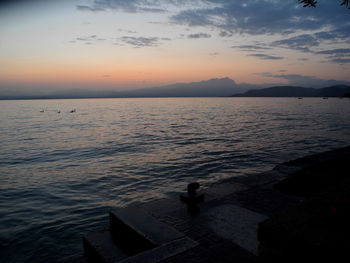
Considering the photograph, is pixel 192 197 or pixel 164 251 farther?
pixel 192 197

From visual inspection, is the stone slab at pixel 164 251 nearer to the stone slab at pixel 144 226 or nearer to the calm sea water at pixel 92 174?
the stone slab at pixel 144 226

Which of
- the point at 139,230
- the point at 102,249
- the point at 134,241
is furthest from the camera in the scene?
the point at 102,249

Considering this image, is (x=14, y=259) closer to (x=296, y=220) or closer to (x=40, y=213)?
(x=40, y=213)

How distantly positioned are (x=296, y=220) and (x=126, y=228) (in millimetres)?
4330

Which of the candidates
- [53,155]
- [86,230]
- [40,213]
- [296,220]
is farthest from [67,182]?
[296,220]

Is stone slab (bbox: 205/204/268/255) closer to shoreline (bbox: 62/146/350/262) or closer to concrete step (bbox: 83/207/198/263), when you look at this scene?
shoreline (bbox: 62/146/350/262)

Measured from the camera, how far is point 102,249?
6105mm

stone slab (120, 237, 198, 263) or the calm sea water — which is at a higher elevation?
stone slab (120, 237, 198, 263)

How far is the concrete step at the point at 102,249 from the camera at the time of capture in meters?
5.71

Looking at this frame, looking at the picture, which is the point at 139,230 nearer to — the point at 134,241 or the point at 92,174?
the point at 134,241

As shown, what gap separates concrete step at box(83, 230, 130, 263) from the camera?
5.71 m

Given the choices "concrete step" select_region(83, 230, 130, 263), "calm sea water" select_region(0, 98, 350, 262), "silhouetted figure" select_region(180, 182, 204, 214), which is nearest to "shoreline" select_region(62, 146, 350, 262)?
"concrete step" select_region(83, 230, 130, 263)

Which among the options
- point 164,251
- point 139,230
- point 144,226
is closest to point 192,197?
point 144,226

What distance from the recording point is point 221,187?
938cm
